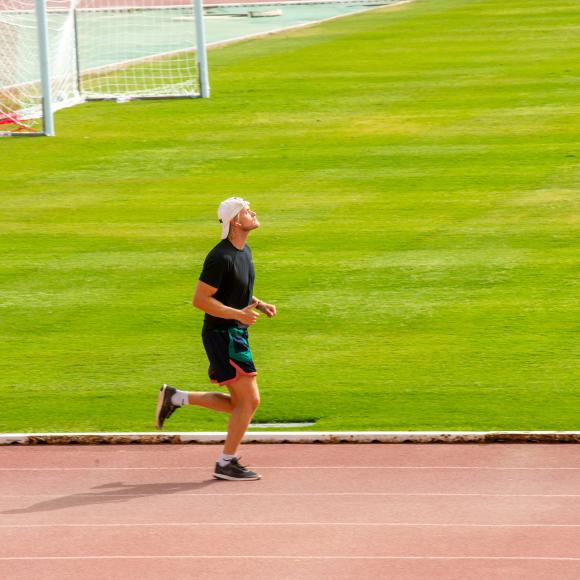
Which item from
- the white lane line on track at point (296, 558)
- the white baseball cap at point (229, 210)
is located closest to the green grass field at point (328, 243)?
the white baseball cap at point (229, 210)

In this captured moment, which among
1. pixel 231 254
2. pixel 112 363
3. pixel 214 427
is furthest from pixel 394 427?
pixel 112 363

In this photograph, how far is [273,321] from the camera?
1552 centimetres

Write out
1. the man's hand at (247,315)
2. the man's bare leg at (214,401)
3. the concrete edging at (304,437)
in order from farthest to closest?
the concrete edging at (304,437), the man's bare leg at (214,401), the man's hand at (247,315)

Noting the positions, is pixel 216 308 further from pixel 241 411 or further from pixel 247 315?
pixel 241 411

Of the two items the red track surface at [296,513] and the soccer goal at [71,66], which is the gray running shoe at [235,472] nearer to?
the red track surface at [296,513]

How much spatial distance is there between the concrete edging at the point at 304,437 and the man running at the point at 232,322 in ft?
3.10

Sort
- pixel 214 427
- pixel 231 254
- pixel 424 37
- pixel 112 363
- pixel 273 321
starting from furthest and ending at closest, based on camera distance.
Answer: pixel 424 37 → pixel 273 321 → pixel 112 363 → pixel 214 427 → pixel 231 254

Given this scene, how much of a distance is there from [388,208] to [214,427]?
26.3ft

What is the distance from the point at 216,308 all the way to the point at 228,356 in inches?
14.2

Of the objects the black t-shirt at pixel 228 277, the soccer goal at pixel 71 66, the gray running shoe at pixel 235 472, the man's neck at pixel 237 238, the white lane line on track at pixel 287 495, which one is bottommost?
the white lane line on track at pixel 287 495

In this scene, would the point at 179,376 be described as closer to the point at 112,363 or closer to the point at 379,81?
the point at 112,363

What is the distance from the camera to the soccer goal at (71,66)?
26.9m

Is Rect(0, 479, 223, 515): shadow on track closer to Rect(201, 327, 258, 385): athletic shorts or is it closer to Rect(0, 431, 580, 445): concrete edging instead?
Rect(201, 327, 258, 385): athletic shorts

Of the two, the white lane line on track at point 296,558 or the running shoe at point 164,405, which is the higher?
the running shoe at point 164,405
